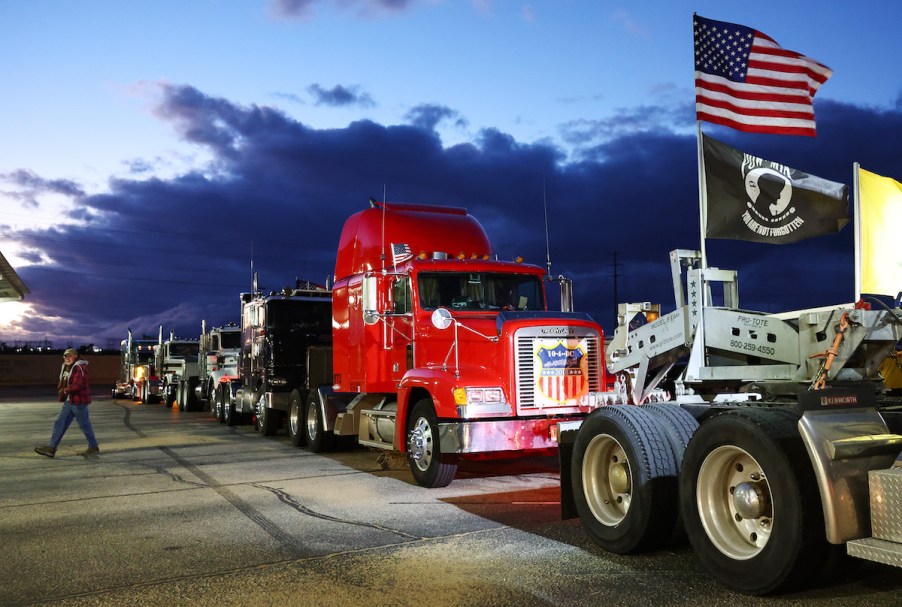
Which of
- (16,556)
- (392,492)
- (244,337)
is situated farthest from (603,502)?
(244,337)

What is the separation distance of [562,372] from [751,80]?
12.7 ft

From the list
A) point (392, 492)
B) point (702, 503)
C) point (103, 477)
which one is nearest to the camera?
point (702, 503)

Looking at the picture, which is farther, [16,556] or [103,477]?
[103,477]

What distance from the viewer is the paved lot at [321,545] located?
210 inches

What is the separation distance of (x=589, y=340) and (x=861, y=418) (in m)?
5.35

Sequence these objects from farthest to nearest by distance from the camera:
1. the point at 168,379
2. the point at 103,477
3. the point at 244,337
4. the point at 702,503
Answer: the point at 168,379
the point at 244,337
the point at 103,477
the point at 702,503

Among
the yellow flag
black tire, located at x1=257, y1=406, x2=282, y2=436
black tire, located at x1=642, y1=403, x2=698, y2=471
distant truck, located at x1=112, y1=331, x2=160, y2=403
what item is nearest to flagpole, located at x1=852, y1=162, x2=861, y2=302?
the yellow flag

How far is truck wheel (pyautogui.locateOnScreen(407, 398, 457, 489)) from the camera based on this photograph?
961 centimetres

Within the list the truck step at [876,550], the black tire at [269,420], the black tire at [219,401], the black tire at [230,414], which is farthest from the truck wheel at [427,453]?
the black tire at [219,401]

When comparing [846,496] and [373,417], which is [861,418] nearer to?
[846,496]

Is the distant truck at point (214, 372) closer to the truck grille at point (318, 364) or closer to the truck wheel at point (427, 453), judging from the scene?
the truck grille at point (318, 364)

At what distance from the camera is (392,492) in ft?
31.4

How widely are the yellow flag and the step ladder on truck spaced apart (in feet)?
1.41

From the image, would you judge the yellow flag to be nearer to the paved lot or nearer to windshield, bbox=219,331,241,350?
the paved lot
